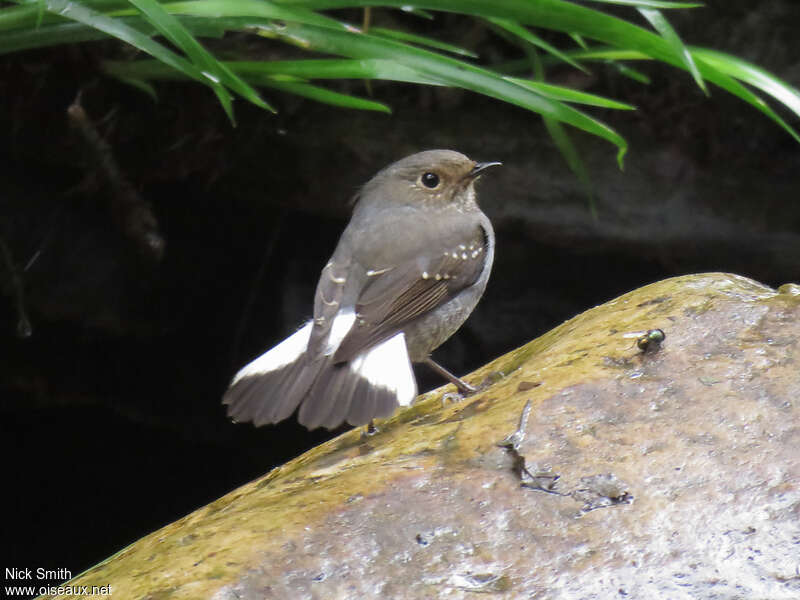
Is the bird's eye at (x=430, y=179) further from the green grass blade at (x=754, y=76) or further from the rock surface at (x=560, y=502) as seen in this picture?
the rock surface at (x=560, y=502)

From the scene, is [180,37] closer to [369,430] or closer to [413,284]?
[413,284]

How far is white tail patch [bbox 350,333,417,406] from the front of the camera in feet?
11.5

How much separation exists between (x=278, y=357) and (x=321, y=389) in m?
0.26

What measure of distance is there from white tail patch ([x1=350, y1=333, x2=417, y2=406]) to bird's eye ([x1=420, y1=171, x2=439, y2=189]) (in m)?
1.20

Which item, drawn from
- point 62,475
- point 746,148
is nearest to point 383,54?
point 746,148

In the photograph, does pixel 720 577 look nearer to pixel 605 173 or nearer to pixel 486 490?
pixel 486 490

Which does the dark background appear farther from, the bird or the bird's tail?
the bird's tail

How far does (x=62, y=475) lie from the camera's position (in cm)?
616

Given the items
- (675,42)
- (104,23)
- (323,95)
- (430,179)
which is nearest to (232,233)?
(430,179)

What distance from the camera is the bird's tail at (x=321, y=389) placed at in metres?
3.46

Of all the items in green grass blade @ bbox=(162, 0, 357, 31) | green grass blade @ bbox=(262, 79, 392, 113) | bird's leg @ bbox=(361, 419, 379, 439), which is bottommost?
bird's leg @ bbox=(361, 419, 379, 439)

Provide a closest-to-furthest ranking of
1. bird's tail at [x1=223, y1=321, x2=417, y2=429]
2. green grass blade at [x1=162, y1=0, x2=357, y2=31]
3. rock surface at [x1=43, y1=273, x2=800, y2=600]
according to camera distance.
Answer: rock surface at [x1=43, y1=273, x2=800, y2=600] < bird's tail at [x1=223, y1=321, x2=417, y2=429] < green grass blade at [x1=162, y1=0, x2=357, y2=31]

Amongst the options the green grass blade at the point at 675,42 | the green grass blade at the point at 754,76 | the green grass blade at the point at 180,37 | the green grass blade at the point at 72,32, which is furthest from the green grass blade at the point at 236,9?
the green grass blade at the point at 754,76

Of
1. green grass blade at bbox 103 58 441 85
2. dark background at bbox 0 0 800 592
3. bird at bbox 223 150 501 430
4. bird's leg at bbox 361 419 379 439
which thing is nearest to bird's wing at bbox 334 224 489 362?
bird at bbox 223 150 501 430
